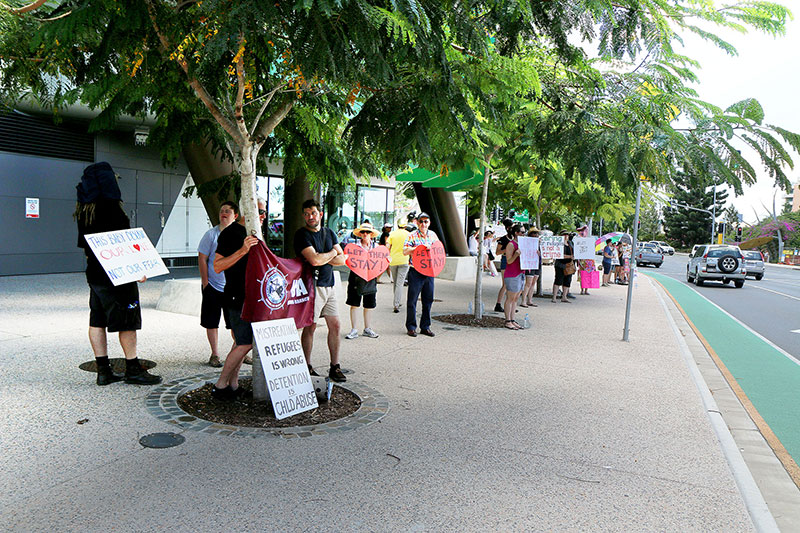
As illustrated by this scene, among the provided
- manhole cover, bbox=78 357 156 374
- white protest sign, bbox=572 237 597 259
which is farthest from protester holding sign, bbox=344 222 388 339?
white protest sign, bbox=572 237 597 259

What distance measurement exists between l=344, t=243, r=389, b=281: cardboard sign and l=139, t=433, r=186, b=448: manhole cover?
422 cm

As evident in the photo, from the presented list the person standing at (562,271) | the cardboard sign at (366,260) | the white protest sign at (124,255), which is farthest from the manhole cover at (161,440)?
the person standing at (562,271)

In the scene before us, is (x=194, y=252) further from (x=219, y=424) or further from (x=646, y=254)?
(x=646, y=254)

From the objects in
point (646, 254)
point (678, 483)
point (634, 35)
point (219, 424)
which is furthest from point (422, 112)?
point (646, 254)

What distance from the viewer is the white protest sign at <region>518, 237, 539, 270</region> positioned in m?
11.3

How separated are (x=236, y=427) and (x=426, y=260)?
5001mm

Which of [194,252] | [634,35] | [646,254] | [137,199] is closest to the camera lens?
[634,35]

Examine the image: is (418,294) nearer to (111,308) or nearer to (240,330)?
(240,330)

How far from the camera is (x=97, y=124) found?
6887mm

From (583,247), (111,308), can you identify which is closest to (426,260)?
(111,308)

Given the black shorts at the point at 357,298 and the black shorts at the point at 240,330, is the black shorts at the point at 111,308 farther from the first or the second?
the black shorts at the point at 357,298

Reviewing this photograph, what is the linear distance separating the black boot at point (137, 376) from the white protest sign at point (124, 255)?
2.90 feet

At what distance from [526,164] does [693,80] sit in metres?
4.73

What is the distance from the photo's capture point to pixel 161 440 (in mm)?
4531
